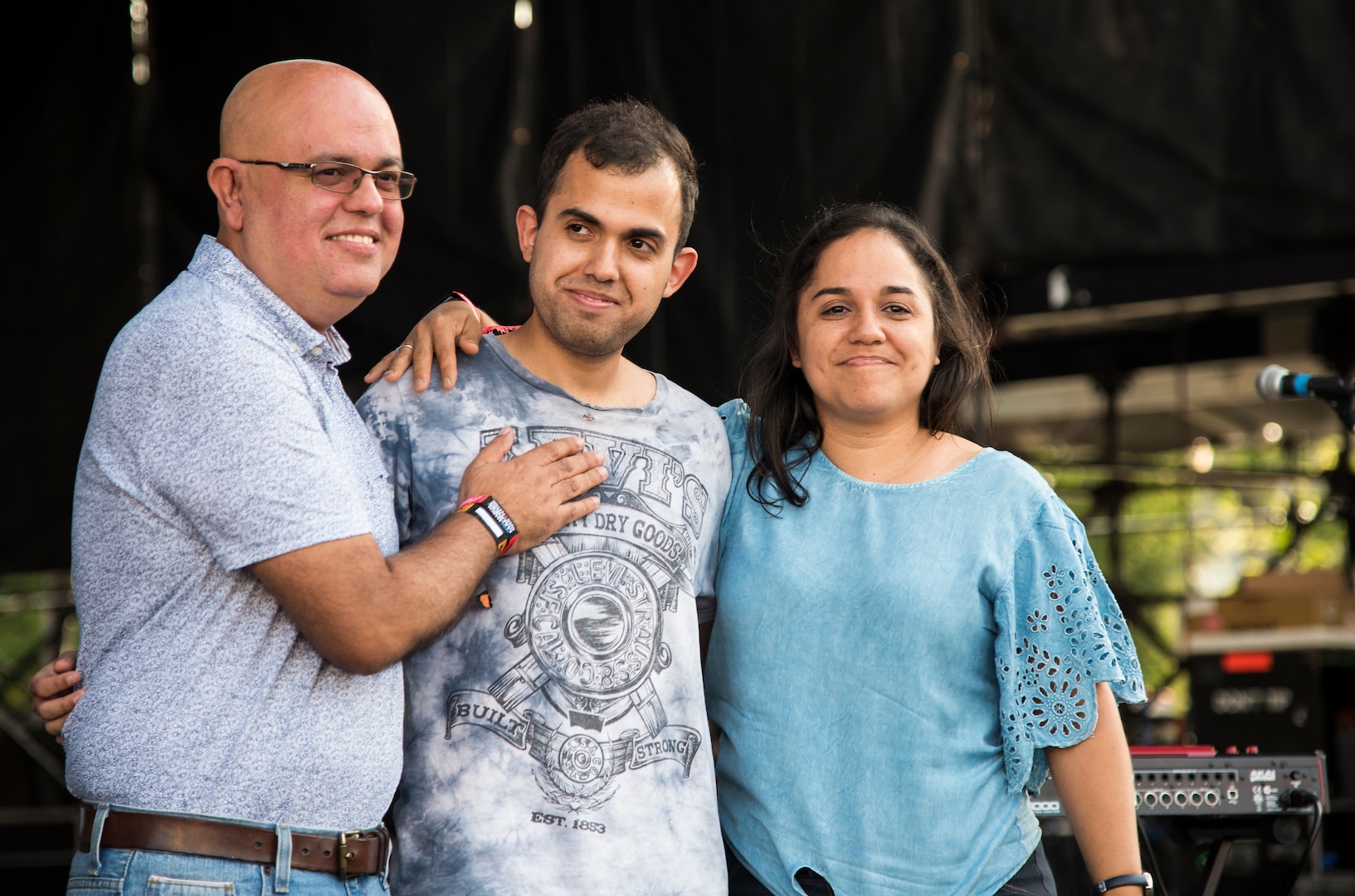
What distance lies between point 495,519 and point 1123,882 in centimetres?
120

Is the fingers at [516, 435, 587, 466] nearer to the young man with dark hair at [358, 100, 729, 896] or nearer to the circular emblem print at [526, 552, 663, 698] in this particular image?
the young man with dark hair at [358, 100, 729, 896]

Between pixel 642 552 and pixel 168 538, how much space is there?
0.78m

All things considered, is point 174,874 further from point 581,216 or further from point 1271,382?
point 1271,382

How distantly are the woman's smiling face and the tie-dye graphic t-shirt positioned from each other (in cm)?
37

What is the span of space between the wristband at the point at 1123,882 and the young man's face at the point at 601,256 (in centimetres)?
122

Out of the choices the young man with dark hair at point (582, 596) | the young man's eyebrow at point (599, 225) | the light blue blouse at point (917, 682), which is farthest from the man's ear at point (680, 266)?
the light blue blouse at point (917, 682)

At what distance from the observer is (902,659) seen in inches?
88.0

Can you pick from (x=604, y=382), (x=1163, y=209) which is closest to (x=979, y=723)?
(x=604, y=382)

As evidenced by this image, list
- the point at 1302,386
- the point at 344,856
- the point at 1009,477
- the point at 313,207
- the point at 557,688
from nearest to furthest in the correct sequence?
the point at 344,856
the point at 313,207
the point at 557,688
the point at 1009,477
the point at 1302,386

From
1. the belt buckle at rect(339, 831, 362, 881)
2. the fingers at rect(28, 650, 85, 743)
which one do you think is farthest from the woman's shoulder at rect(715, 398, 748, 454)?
the fingers at rect(28, 650, 85, 743)

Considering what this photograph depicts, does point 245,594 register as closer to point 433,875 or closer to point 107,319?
point 433,875

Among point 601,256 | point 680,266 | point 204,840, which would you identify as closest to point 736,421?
point 680,266

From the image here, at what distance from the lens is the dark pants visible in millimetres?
2207

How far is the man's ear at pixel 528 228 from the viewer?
239 cm
